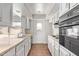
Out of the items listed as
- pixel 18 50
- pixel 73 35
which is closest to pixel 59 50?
pixel 18 50

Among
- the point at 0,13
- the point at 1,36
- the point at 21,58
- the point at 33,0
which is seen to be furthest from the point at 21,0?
the point at 1,36

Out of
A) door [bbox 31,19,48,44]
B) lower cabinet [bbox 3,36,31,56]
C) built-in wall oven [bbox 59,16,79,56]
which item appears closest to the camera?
built-in wall oven [bbox 59,16,79,56]

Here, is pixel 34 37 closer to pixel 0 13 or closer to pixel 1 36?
pixel 1 36

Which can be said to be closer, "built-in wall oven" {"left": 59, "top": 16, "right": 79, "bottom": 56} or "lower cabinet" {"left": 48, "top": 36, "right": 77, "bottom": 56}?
"built-in wall oven" {"left": 59, "top": 16, "right": 79, "bottom": 56}

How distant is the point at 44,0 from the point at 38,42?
→ 19.7 feet

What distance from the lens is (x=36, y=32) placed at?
7.14m

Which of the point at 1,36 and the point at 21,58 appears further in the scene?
the point at 1,36

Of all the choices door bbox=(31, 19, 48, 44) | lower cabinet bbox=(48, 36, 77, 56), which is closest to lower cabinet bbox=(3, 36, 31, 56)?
lower cabinet bbox=(48, 36, 77, 56)

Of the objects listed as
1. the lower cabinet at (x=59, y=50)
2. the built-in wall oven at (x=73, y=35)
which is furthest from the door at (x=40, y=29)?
the built-in wall oven at (x=73, y=35)

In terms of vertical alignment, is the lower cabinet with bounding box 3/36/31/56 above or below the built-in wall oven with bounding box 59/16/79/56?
below

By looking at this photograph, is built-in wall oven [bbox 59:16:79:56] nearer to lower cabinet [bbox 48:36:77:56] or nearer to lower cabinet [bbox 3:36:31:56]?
lower cabinet [bbox 48:36:77:56]

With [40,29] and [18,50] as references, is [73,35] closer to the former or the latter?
[18,50]

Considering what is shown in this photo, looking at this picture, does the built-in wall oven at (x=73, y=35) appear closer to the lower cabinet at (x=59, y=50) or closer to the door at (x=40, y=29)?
the lower cabinet at (x=59, y=50)

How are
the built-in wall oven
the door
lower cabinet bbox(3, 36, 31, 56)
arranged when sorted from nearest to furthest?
the built-in wall oven
lower cabinet bbox(3, 36, 31, 56)
the door
